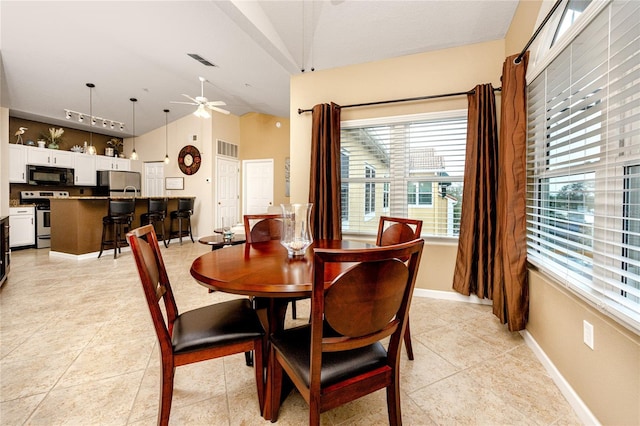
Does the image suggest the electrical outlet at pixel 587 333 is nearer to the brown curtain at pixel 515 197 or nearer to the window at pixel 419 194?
the brown curtain at pixel 515 197

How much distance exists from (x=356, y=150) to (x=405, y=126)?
0.62 metres

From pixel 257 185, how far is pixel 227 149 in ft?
3.93

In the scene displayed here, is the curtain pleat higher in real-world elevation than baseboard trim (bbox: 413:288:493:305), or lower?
higher

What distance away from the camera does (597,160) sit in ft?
4.51

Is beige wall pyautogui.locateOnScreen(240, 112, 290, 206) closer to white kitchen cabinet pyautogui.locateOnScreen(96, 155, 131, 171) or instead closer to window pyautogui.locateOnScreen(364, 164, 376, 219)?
white kitchen cabinet pyautogui.locateOnScreen(96, 155, 131, 171)

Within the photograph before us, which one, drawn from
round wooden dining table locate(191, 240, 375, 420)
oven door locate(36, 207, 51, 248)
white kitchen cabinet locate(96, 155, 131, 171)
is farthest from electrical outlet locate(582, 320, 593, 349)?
white kitchen cabinet locate(96, 155, 131, 171)

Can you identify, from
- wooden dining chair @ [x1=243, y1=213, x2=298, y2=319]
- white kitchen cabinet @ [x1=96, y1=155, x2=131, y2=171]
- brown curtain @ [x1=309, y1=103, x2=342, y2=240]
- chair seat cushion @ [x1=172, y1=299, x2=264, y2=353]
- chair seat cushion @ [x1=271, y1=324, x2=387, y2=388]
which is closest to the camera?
chair seat cushion @ [x1=271, y1=324, x2=387, y2=388]

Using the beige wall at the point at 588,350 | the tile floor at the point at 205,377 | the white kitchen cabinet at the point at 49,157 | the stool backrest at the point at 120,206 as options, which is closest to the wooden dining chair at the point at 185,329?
the tile floor at the point at 205,377

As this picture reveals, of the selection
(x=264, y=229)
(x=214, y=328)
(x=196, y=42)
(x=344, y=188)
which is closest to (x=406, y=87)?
(x=344, y=188)

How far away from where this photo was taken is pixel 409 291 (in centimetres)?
111

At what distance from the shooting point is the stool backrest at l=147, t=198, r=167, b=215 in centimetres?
561

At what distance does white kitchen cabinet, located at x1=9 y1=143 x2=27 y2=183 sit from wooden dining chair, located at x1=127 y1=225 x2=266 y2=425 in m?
6.62

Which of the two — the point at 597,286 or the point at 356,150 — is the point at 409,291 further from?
the point at 356,150

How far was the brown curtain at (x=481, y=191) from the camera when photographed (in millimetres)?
2621
